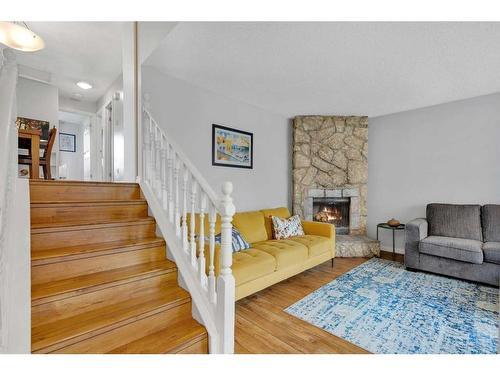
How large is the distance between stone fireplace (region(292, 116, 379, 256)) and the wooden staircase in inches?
117

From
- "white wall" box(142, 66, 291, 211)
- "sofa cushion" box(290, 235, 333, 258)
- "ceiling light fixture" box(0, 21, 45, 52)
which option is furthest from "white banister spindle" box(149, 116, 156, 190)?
"sofa cushion" box(290, 235, 333, 258)

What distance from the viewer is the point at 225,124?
3412 mm

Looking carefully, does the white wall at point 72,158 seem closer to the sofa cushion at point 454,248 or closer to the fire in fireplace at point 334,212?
the fire in fireplace at point 334,212

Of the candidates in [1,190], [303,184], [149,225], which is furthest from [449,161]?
[1,190]

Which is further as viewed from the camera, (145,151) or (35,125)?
(35,125)

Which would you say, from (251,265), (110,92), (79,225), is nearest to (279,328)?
(251,265)

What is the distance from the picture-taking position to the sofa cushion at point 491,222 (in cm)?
298

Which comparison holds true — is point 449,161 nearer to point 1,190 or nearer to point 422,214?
point 422,214

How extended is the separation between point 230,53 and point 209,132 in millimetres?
1130

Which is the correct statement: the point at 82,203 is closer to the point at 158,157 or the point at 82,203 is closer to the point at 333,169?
the point at 158,157

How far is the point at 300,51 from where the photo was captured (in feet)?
7.30

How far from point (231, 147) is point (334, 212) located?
2267 millimetres

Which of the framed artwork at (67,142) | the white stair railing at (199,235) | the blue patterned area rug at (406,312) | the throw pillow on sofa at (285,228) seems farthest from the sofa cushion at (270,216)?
the framed artwork at (67,142)
